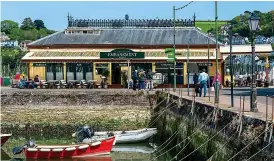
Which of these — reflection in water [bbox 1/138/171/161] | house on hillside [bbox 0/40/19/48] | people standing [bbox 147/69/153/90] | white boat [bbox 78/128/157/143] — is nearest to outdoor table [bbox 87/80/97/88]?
people standing [bbox 147/69/153/90]

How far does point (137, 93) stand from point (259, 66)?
4826cm

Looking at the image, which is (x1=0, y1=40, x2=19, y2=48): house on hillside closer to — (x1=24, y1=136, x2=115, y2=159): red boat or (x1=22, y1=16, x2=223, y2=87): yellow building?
(x1=22, y1=16, x2=223, y2=87): yellow building

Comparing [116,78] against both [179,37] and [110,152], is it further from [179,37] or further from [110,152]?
[110,152]

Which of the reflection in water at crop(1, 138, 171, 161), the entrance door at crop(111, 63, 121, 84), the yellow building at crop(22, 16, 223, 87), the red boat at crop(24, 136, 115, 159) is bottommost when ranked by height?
the reflection in water at crop(1, 138, 171, 161)

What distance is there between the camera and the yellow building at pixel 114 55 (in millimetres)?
49781

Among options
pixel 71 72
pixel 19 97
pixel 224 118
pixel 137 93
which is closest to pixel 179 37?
pixel 71 72

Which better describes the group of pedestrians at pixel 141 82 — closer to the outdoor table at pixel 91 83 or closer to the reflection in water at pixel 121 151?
the outdoor table at pixel 91 83

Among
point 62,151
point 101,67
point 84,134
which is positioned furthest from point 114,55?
point 62,151

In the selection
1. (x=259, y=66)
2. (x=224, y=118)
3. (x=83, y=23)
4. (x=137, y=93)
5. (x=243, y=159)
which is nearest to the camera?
(x=243, y=159)

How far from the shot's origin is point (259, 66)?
83500mm

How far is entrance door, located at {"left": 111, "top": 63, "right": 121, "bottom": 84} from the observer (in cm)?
5059

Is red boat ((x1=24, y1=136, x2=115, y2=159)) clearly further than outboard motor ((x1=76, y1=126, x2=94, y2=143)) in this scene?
No

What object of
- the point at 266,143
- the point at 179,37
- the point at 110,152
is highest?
the point at 179,37

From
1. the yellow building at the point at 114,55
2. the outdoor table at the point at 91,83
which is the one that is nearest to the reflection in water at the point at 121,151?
the outdoor table at the point at 91,83
